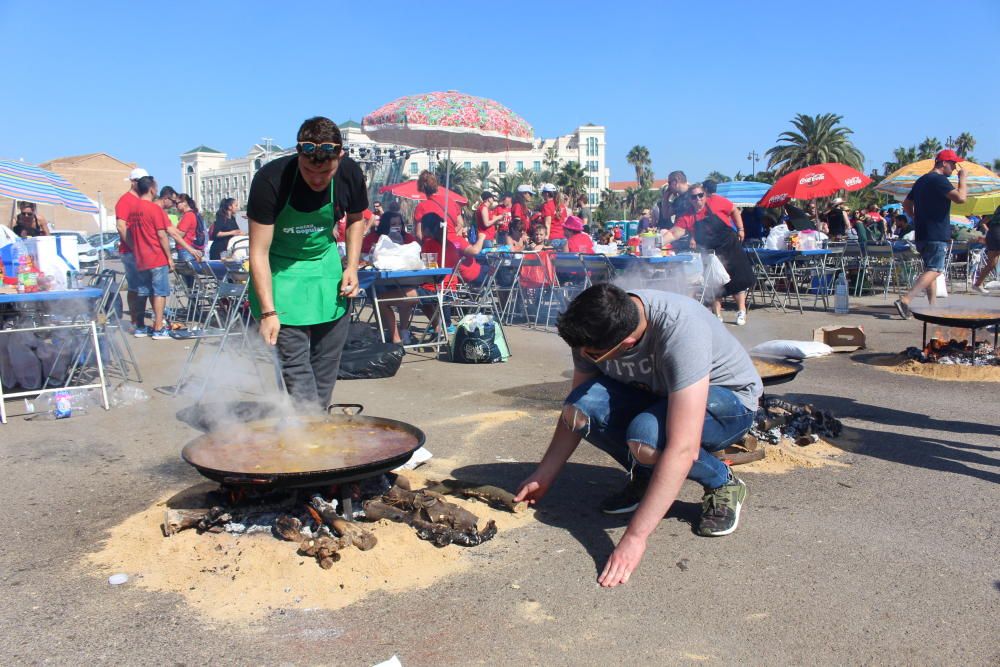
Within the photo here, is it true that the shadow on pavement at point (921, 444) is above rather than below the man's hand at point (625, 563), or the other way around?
below

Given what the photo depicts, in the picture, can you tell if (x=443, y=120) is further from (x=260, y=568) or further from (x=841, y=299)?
(x=260, y=568)

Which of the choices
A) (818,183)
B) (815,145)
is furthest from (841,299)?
(815,145)

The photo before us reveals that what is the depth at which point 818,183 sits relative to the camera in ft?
49.6

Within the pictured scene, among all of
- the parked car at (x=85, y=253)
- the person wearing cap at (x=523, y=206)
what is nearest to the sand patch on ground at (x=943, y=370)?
the person wearing cap at (x=523, y=206)

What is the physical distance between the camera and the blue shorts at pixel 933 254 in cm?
909

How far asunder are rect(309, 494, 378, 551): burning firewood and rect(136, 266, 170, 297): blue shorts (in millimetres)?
7516

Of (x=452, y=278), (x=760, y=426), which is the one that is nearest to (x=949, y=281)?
(x=452, y=278)

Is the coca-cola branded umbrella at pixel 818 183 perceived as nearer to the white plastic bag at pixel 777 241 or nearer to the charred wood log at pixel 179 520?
the white plastic bag at pixel 777 241

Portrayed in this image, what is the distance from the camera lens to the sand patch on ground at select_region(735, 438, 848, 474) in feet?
15.0

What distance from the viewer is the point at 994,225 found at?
10.1 meters

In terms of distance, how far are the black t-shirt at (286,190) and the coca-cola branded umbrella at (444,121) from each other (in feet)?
18.7

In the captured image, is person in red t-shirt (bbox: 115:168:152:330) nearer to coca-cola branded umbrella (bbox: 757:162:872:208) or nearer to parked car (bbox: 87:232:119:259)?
parked car (bbox: 87:232:119:259)


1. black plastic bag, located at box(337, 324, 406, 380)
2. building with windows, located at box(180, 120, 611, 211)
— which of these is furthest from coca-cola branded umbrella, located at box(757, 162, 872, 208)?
building with windows, located at box(180, 120, 611, 211)

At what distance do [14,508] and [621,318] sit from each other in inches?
128
